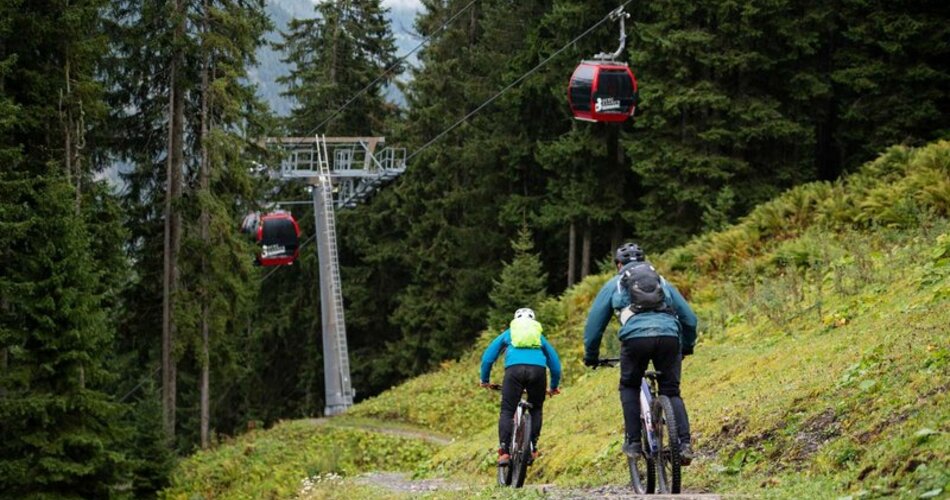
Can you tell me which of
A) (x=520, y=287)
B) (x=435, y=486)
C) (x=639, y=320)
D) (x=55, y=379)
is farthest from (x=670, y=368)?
(x=520, y=287)

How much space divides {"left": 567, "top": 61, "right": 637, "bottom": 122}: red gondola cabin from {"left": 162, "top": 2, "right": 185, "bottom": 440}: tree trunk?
38.5 ft

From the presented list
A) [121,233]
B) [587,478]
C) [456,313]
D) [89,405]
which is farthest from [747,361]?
[456,313]

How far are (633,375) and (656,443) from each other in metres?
0.52

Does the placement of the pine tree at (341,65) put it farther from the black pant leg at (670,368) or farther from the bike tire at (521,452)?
the black pant leg at (670,368)

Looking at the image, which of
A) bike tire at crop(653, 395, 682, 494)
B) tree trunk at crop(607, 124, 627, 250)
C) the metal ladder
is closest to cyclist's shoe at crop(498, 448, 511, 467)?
bike tire at crop(653, 395, 682, 494)

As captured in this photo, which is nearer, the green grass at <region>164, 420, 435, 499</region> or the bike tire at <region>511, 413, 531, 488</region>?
the bike tire at <region>511, 413, 531, 488</region>

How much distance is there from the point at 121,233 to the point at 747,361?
1662 centimetres

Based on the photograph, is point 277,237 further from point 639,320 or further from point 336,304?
point 639,320

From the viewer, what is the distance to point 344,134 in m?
56.2

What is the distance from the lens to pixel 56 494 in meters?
21.1

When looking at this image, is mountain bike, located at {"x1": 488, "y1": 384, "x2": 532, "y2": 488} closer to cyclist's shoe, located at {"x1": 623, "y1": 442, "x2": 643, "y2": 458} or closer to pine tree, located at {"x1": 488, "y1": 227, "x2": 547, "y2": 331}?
cyclist's shoe, located at {"x1": 623, "y1": 442, "x2": 643, "y2": 458}

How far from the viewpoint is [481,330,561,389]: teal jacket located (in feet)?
39.2

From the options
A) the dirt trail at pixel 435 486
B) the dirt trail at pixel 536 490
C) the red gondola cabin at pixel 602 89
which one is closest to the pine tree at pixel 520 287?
the dirt trail at pixel 435 486

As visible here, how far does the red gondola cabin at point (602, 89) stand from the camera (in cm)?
2500
